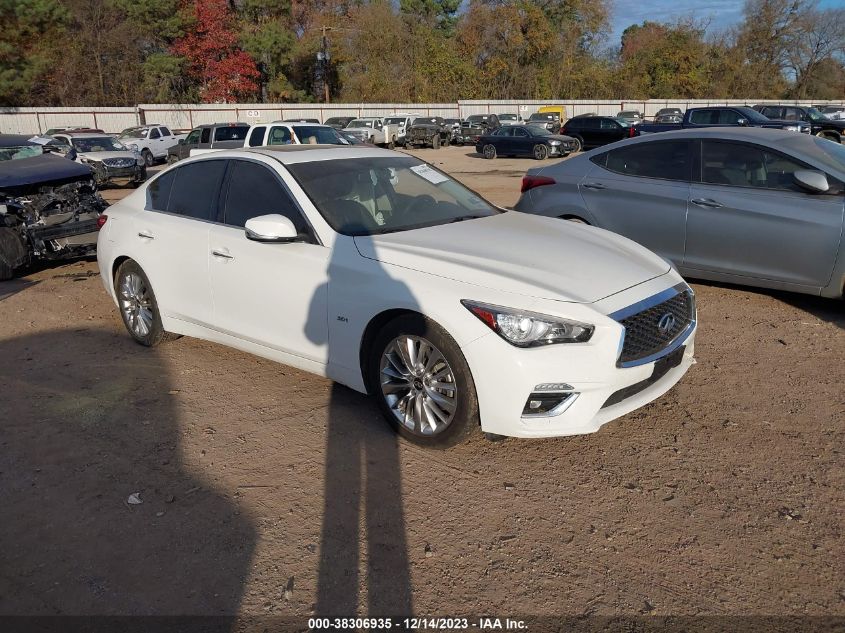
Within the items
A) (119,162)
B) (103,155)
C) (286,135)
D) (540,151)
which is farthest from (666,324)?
(540,151)

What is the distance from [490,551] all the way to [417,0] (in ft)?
240

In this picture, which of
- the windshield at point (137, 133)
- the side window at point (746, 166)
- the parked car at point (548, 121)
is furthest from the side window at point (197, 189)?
the parked car at point (548, 121)

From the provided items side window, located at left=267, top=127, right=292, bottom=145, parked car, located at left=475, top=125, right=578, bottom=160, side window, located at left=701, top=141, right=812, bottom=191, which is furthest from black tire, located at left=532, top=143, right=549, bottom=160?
side window, located at left=701, top=141, right=812, bottom=191

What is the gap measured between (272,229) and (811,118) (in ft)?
102

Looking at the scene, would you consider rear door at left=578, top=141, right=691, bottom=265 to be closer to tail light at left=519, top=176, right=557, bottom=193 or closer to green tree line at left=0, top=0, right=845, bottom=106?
tail light at left=519, top=176, right=557, bottom=193

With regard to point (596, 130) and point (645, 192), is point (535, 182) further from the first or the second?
point (596, 130)

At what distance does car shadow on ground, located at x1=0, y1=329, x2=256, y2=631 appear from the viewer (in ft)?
9.01

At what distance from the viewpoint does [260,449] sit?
12.8ft

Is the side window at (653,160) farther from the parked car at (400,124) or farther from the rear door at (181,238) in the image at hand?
the parked car at (400,124)

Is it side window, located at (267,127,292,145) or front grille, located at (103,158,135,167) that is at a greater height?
side window, located at (267,127,292,145)

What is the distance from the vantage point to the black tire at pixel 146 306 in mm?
5371

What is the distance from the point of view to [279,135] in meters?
17.6

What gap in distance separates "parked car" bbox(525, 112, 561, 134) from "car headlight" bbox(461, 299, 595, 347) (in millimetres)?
35965

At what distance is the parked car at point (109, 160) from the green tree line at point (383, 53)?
24809 mm
